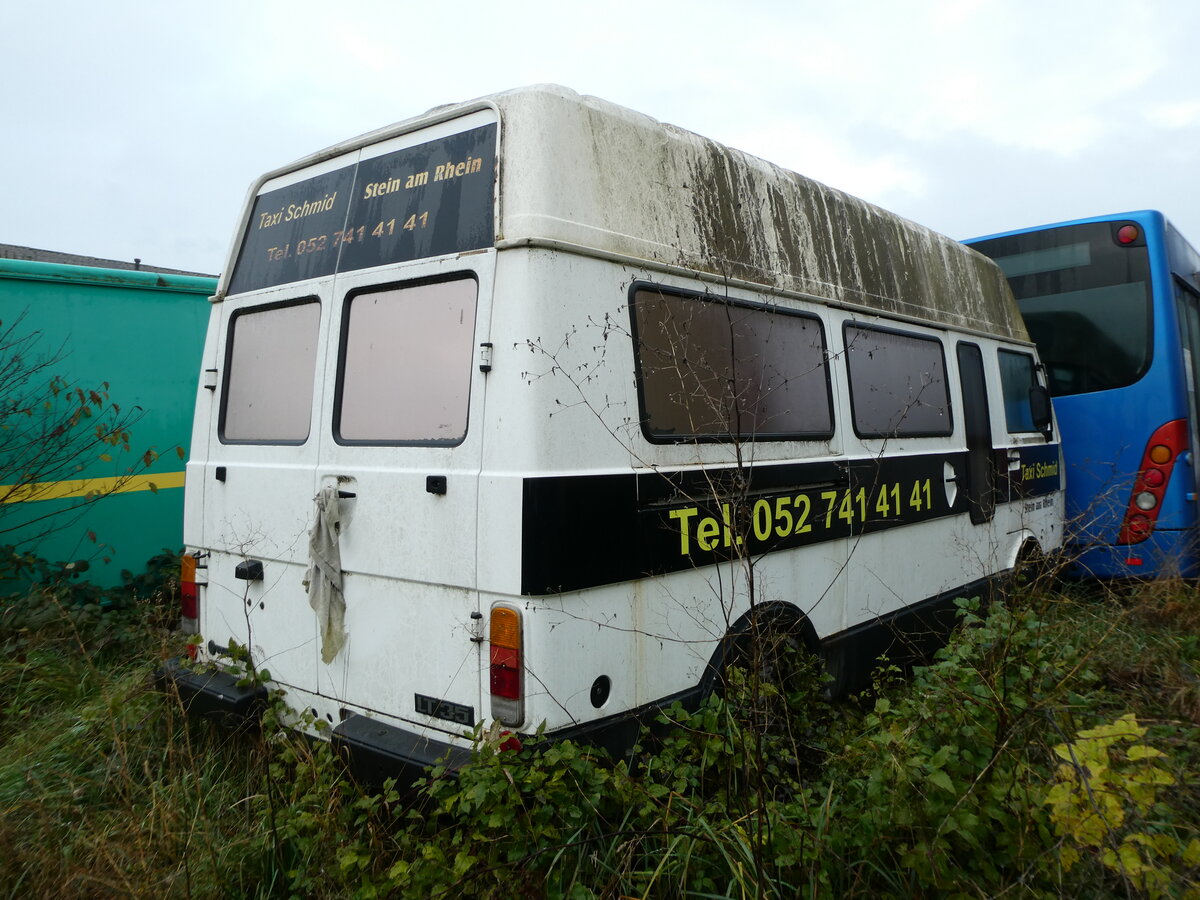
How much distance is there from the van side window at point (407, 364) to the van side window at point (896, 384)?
2035 mm

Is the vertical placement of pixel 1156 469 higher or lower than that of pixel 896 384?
lower

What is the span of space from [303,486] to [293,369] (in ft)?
1.70

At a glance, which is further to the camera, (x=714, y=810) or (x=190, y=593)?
(x=190, y=593)

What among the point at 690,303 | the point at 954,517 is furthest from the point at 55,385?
the point at 954,517

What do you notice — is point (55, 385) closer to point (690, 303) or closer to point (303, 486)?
point (303, 486)

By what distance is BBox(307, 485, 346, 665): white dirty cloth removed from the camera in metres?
3.08

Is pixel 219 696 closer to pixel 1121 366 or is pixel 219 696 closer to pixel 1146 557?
pixel 1146 557

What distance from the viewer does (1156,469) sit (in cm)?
622

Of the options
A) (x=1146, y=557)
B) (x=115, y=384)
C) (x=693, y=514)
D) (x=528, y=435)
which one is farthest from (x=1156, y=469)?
(x=115, y=384)

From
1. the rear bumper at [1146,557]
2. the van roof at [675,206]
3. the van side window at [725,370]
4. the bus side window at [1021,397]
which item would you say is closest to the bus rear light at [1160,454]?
the rear bumper at [1146,557]

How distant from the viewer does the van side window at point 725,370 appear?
2994 mm

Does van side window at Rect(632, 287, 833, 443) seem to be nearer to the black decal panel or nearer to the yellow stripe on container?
the black decal panel

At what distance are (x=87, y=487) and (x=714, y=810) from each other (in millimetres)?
4497

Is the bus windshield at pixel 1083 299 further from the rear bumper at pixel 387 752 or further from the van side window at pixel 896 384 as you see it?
the rear bumper at pixel 387 752
